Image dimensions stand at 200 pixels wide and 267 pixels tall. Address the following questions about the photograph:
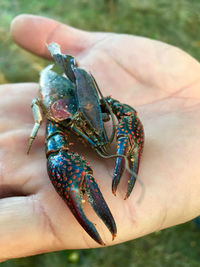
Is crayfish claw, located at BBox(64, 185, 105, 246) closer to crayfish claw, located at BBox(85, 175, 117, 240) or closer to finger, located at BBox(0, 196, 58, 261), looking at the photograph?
crayfish claw, located at BBox(85, 175, 117, 240)

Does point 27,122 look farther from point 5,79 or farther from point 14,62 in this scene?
point 14,62

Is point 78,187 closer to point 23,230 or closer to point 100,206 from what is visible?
point 100,206

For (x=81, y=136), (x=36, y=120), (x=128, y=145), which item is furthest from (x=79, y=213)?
(x=36, y=120)

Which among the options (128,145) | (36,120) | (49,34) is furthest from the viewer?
(49,34)

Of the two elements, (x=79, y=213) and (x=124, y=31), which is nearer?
(x=79, y=213)

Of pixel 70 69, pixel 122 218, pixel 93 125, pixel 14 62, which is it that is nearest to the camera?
pixel 122 218

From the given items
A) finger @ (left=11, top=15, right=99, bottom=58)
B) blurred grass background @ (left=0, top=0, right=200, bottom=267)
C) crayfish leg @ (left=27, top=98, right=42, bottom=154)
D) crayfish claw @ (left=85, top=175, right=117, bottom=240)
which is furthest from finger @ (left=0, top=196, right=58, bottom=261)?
finger @ (left=11, top=15, right=99, bottom=58)

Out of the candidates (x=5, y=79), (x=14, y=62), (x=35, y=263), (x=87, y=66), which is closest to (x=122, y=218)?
(x=35, y=263)

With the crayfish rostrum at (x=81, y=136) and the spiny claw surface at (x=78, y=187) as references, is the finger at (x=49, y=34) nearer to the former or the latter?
the crayfish rostrum at (x=81, y=136)
